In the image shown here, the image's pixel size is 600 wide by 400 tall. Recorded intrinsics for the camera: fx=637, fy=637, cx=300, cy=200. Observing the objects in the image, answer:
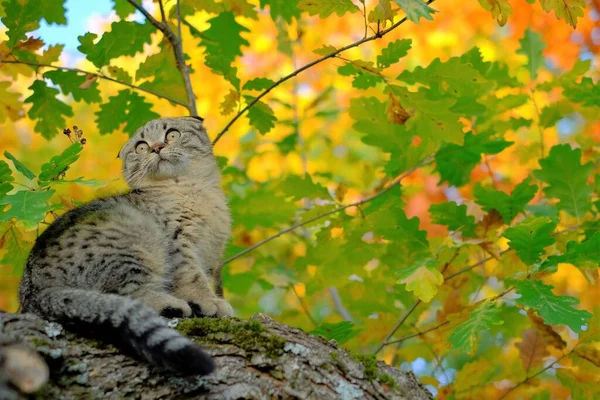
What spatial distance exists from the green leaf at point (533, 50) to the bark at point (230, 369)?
2889 mm

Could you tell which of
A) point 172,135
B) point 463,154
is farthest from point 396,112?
point 172,135

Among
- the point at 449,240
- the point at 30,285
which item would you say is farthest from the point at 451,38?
the point at 30,285

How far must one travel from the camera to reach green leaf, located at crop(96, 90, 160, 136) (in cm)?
452

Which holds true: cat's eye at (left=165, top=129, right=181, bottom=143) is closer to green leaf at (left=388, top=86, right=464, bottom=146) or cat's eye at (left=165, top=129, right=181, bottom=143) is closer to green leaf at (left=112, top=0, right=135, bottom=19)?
green leaf at (left=112, top=0, right=135, bottom=19)

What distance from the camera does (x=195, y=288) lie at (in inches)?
149

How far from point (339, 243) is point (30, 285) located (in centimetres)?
202

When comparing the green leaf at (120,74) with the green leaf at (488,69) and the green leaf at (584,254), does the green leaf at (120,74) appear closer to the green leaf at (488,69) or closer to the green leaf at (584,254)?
the green leaf at (488,69)

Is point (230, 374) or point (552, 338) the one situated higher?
point (552, 338)

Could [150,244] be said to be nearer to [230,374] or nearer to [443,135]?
[230,374]

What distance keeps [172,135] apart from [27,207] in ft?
7.19

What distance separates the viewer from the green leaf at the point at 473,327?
9.84 feet

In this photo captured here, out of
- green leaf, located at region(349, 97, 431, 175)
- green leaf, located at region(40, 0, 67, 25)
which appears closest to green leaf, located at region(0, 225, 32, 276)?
green leaf, located at region(40, 0, 67, 25)

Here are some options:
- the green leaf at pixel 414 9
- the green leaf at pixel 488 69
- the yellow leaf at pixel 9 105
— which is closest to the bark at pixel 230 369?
the green leaf at pixel 414 9

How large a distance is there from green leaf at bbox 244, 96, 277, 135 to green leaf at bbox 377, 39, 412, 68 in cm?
100
